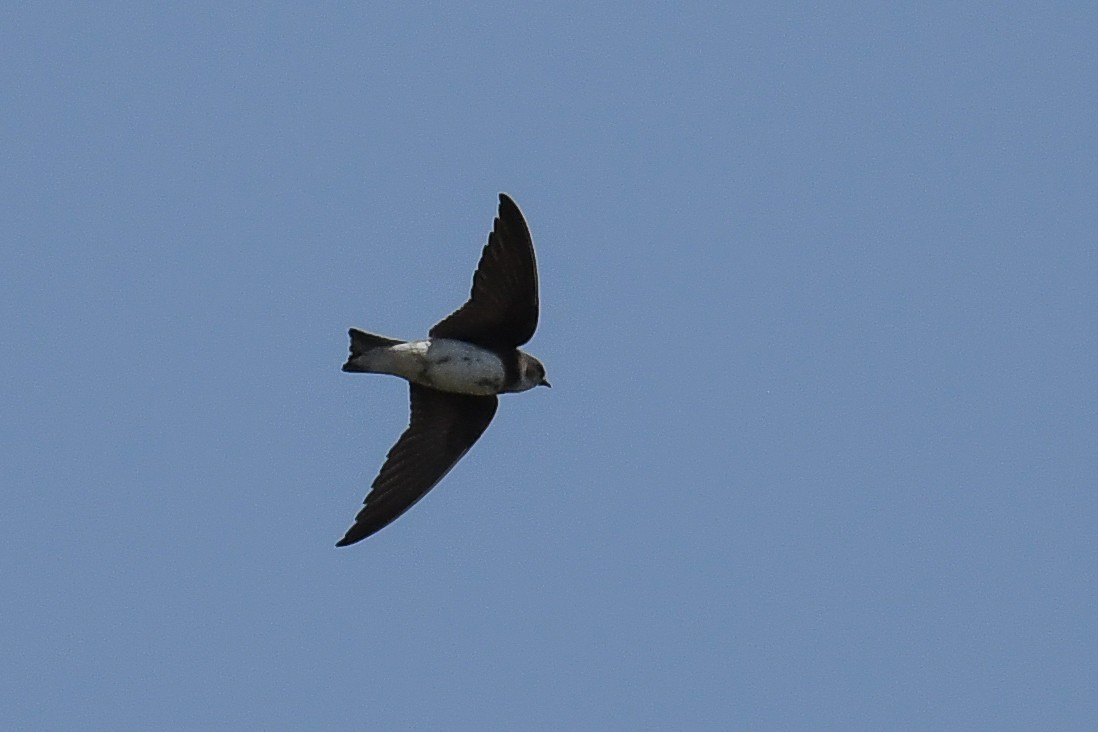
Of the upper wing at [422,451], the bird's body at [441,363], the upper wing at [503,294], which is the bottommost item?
the upper wing at [422,451]

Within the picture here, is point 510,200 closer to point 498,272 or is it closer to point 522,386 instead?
point 498,272

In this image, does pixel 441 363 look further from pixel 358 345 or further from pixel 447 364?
pixel 358 345

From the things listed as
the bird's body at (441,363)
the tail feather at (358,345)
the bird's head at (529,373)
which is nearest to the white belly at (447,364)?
the bird's body at (441,363)

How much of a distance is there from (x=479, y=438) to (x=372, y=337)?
1.03m

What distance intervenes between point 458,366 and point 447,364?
7 centimetres

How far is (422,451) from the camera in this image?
13.5 meters

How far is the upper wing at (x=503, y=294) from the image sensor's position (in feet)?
41.8

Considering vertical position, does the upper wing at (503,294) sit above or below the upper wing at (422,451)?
above

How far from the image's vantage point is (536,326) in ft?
43.3

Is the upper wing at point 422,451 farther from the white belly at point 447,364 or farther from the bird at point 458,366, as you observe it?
the white belly at point 447,364

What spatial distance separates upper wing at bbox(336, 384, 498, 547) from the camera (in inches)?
522

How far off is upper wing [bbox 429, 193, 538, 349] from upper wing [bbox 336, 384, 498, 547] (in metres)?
0.51

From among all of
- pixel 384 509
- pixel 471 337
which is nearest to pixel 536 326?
pixel 471 337

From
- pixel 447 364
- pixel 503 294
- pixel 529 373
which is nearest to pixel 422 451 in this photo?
pixel 447 364
